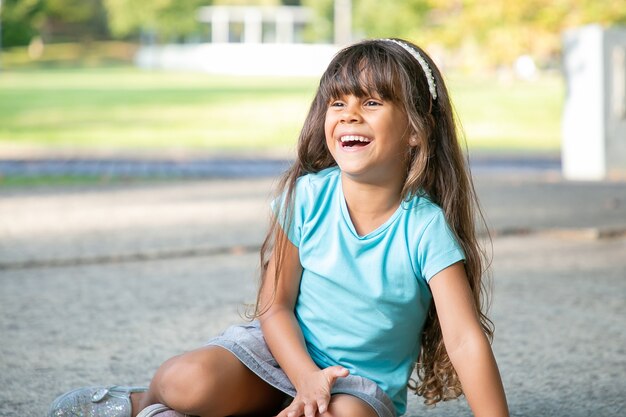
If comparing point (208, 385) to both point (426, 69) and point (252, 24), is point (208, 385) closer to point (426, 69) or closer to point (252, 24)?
point (426, 69)

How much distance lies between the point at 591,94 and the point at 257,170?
12.3 feet

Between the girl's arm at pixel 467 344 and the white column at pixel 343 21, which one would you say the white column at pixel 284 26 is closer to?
the white column at pixel 343 21

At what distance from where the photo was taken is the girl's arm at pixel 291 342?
254 centimetres

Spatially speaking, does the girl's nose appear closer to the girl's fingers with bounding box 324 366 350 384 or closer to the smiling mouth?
the smiling mouth

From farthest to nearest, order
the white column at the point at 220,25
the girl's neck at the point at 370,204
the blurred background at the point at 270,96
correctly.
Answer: the white column at the point at 220,25
the blurred background at the point at 270,96
the girl's neck at the point at 370,204

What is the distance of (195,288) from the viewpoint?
17.1ft

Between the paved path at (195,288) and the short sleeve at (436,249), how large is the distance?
2.60 feet

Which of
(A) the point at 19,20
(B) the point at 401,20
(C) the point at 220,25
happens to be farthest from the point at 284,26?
(B) the point at 401,20

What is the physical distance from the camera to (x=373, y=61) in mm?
2688

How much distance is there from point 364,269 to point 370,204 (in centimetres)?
18

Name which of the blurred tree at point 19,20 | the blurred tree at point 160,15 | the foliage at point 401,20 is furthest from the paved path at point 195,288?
the blurred tree at point 160,15

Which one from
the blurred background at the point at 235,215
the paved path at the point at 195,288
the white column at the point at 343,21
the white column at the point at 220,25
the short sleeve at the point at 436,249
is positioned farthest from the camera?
the white column at the point at 220,25

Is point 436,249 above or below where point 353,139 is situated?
below

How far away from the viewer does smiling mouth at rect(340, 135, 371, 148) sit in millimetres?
2672
